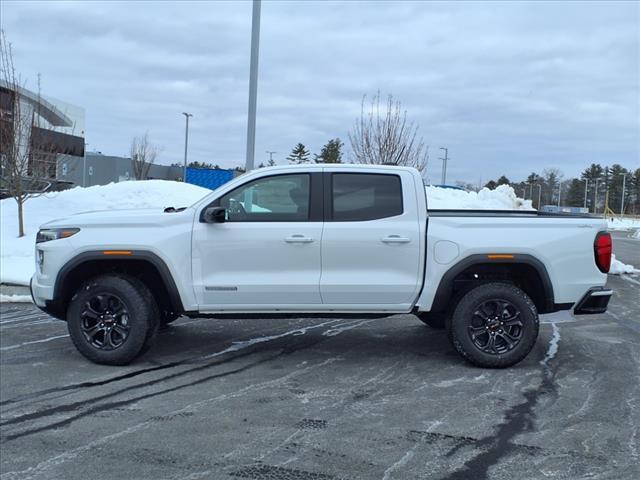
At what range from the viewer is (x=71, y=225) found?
18.6ft

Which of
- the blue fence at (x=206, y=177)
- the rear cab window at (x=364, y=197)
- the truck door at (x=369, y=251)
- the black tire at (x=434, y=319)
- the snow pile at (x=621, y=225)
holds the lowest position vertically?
the black tire at (x=434, y=319)

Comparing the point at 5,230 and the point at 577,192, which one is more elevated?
the point at 577,192

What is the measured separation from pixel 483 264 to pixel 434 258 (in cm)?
50

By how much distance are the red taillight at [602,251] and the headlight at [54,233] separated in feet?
16.4

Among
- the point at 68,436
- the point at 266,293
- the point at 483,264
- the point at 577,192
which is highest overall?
the point at 577,192

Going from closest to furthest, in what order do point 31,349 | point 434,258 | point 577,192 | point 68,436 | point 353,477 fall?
point 353,477, point 68,436, point 434,258, point 31,349, point 577,192

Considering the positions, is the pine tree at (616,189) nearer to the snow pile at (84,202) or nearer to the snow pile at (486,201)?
the snow pile at (486,201)

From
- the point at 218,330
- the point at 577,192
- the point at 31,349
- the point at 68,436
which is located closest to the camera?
the point at 68,436

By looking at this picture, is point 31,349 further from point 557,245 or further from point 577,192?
point 577,192

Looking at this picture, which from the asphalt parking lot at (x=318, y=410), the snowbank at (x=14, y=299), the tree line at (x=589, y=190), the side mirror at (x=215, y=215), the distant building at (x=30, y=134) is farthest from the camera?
the tree line at (x=589, y=190)

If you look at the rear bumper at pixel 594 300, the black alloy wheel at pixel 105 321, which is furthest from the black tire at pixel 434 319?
the black alloy wheel at pixel 105 321

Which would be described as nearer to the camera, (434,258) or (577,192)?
(434,258)

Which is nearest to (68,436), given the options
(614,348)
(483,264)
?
(483,264)

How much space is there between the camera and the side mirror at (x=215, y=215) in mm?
5434
